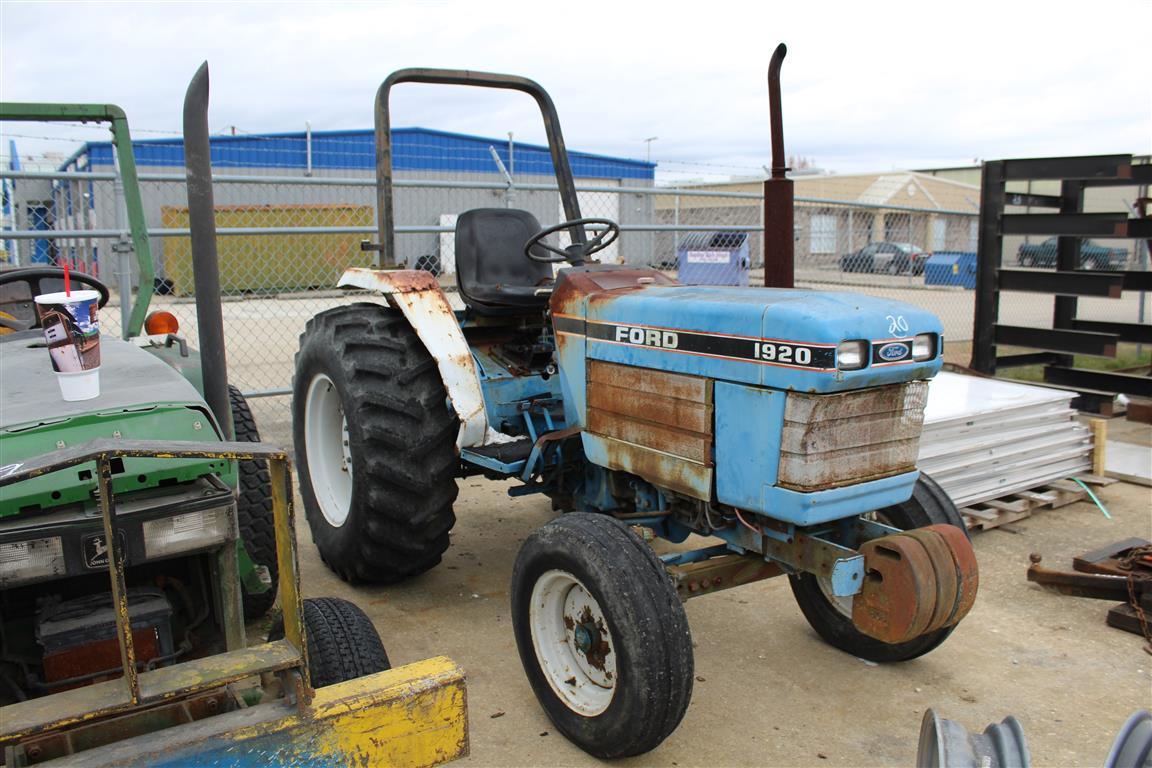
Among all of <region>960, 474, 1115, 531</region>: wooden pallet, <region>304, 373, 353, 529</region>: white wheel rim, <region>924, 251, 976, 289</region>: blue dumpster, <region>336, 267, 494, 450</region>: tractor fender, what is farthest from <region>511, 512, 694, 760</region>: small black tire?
<region>924, 251, 976, 289</region>: blue dumpster

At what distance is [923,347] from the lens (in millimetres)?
2764

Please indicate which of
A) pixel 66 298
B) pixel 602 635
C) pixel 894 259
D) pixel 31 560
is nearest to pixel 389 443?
pixel 602 635

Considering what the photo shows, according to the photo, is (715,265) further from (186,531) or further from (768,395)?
(186,531)

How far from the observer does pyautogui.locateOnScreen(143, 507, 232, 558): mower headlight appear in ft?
6.95

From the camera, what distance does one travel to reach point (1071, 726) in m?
3.00

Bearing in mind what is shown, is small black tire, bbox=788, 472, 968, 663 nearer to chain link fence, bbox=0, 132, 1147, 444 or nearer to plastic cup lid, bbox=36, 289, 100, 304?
chain link fence, bbox=0, 132, 1147, 444

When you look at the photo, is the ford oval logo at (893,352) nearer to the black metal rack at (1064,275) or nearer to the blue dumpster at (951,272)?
the black metal rack at (1064,275)

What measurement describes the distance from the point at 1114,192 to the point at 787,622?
10813 mm

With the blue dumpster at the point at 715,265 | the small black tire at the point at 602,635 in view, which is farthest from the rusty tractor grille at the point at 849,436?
the blue dumpster at the point at 715,265

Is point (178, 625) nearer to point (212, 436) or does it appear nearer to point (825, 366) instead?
point (212, 436)

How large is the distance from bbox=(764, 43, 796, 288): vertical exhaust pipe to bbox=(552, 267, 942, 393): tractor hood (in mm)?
546

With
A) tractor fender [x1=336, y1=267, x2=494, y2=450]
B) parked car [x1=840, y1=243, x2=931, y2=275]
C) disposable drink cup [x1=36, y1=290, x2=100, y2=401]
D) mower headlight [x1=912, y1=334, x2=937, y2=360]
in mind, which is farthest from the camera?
parked car [x1=840, y1=243, x2=931, y2=275]

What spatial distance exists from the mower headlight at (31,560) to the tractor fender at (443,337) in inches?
66.1

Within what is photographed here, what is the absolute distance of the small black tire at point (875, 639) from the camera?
321cm
